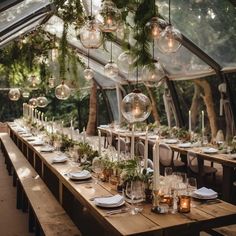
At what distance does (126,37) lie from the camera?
5176 millimetres

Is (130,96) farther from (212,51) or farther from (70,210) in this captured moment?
(212,51)

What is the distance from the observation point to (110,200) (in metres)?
3.07

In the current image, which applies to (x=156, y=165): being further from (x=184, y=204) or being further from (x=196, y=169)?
(x=196, y=169)

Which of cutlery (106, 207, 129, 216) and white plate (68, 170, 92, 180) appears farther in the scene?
white plate (68, 170, 92, 180)

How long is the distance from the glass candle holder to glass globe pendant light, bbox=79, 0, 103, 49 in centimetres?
229

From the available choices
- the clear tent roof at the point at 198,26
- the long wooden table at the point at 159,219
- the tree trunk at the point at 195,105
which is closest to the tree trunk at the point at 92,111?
the tree trunk at the point at 195,105

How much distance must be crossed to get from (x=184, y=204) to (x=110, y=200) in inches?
24.8

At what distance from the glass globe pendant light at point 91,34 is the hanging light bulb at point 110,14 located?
228mm

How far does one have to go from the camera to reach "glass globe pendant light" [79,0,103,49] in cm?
426

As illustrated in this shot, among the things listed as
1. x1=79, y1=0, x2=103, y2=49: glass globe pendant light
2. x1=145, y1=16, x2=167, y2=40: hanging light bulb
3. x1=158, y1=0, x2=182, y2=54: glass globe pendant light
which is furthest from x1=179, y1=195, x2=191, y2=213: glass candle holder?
x1=79, y1=0, x2=103, y2=49: glass globe pendant light

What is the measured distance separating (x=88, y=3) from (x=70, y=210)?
512 cm

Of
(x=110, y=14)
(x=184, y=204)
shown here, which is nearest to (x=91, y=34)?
(x=110, y=14)

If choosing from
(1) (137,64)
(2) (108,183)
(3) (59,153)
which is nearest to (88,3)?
(3) (59,153)

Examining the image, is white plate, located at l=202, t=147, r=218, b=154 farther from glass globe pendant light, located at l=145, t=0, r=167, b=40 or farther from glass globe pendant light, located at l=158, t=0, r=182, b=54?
glass globe pendant light, located at l=145, t=0, r=167, b=40
